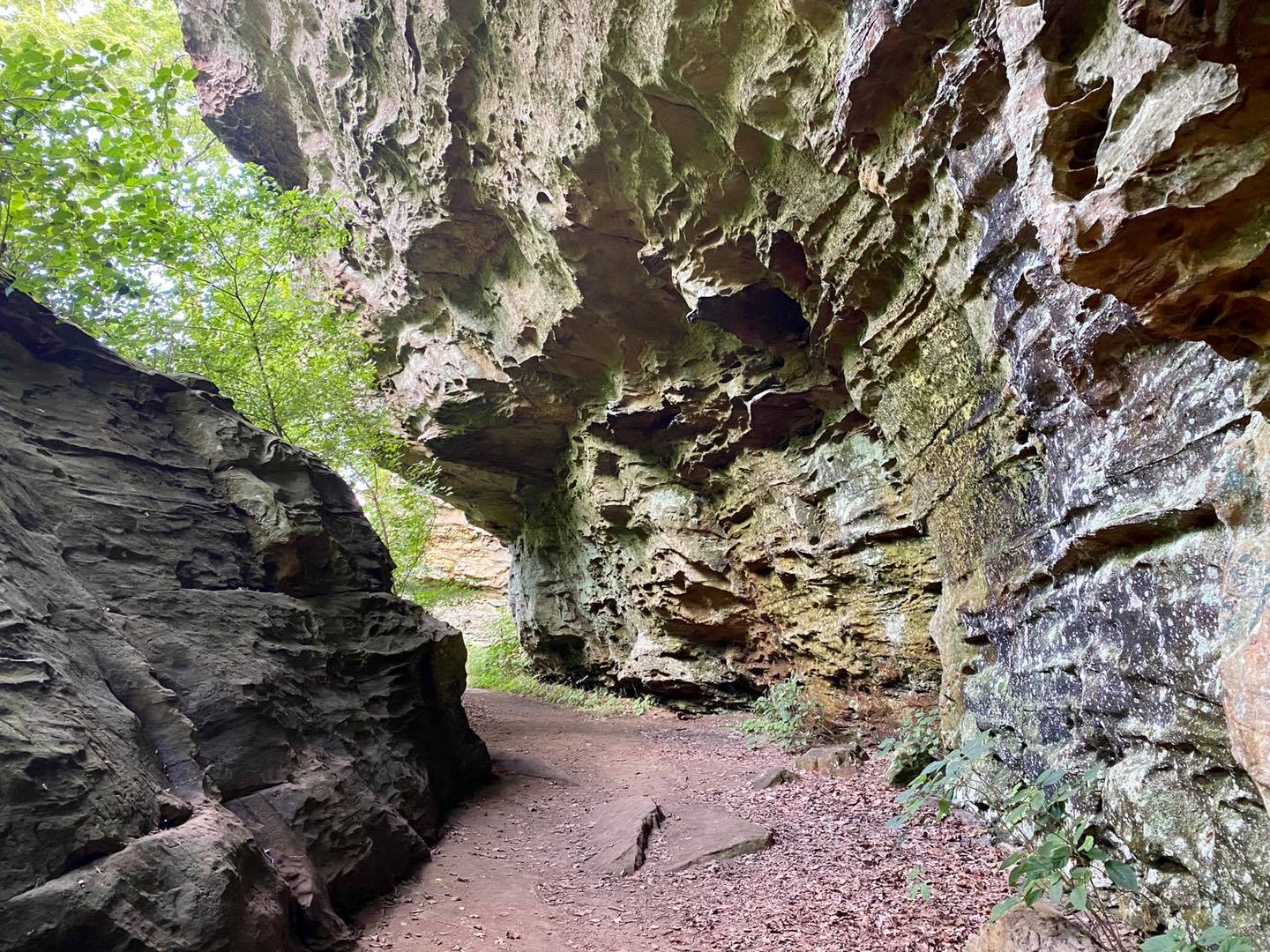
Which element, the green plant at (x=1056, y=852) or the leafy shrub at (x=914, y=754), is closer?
the green plant at (x=1056, y=852)

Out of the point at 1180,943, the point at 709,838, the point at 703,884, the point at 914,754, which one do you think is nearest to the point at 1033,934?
the point at 1180,943

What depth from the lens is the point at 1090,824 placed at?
3781 mm

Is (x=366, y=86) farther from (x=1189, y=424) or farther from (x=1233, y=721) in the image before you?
(x=1233, y=721)

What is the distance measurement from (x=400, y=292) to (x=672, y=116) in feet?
26.2

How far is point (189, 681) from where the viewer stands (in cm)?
493

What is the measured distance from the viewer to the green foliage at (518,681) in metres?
13.6

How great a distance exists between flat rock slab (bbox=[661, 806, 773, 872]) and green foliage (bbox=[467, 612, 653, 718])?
273 inches

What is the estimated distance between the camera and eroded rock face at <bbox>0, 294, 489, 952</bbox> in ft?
10.8

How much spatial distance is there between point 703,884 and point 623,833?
3.87 ft

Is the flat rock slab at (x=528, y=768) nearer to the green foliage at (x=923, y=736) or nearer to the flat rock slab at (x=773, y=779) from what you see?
the flat rock slab at (x=773, y=779)

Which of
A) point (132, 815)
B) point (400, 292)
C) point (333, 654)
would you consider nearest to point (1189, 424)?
point (132, 815)

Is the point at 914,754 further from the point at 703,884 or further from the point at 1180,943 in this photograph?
the point at 1180,943

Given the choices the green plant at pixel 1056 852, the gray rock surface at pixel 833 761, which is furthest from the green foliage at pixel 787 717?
the green plant at pixel 1056 852

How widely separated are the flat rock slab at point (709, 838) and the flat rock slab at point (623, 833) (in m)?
0.22
